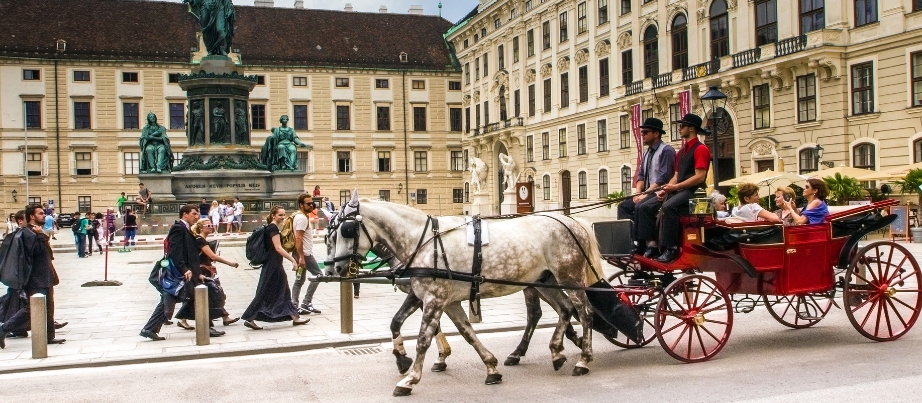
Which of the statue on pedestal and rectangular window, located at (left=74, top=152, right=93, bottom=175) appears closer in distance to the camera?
the statue on pedestal

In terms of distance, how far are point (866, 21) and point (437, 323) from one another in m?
27.4

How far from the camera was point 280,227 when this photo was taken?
1222cm

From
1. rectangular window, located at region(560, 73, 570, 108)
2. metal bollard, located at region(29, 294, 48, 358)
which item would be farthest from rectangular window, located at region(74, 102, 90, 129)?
metal bollard, located at region(29, 294, 48, 358)

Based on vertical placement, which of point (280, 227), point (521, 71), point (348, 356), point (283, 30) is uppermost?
point (283, 30)

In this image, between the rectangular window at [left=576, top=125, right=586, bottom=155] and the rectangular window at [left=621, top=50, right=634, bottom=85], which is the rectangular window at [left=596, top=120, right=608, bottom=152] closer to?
the rectangular window at [left=576, top=125, right=586, bottom=155]

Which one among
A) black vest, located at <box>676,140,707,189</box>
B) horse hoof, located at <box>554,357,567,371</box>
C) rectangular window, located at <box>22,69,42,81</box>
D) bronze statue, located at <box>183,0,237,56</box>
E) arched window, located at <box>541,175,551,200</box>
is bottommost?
horse hoof, located at <box>554,357,567,371</box>

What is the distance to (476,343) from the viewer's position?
25.2 ft

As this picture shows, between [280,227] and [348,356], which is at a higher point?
[280,227]

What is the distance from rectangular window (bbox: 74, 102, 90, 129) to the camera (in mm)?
58625

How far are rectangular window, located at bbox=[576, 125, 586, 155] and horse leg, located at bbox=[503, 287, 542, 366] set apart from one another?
40.1m

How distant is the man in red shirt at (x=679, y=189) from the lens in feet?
27.6

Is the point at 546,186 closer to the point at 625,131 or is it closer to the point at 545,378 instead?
the point at 625,131

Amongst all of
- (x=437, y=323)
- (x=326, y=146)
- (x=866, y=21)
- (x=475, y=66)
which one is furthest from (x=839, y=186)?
(x=326, y=146)

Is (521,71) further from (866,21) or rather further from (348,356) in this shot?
(348,356)
